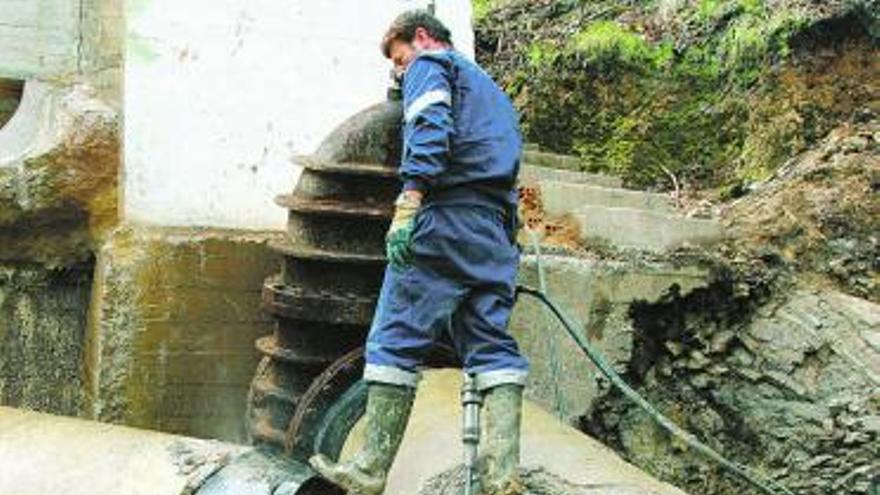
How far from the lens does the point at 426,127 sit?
13.9 feet

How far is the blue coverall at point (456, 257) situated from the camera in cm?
434

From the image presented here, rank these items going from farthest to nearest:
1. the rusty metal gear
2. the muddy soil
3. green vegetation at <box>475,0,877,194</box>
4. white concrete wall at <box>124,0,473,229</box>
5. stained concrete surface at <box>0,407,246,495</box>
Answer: green vegetation at <box>475,0,877,194</box>, white concrete wall at <box>124,0,473,229</box>, the rusty metal gear, stained concrete surface at <box>0,407,246,495</box>, the muddy soil

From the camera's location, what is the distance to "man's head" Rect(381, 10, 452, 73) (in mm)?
4660

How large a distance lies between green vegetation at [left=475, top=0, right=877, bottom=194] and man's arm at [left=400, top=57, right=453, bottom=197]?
3.77m

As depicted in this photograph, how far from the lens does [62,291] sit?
6621 mm

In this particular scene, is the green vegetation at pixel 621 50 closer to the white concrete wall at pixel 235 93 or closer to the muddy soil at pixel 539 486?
the white concrete wall at pixel 235 93

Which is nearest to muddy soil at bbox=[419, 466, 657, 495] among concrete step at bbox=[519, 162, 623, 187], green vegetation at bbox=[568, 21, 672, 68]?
concrete step at bbox=[519, 162, 623, 187]

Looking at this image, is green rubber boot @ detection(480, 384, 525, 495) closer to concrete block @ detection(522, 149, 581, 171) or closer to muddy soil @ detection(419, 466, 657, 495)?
muddy soil @ detection(419, 466, 657, 495)

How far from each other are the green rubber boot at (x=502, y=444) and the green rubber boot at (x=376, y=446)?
320 mm

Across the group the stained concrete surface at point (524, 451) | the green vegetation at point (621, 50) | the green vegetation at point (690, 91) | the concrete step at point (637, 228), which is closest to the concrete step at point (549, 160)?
the green vegetation at point (690, 91)

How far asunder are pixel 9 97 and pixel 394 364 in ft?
11.7

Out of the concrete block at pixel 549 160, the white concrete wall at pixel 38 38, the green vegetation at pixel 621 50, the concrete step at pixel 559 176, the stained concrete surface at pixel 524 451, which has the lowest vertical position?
the stained concrete surface at pixel 524 451

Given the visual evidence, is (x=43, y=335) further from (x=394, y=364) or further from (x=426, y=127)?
(x=426, y=127)

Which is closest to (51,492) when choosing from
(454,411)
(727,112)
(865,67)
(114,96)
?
(454,411)
